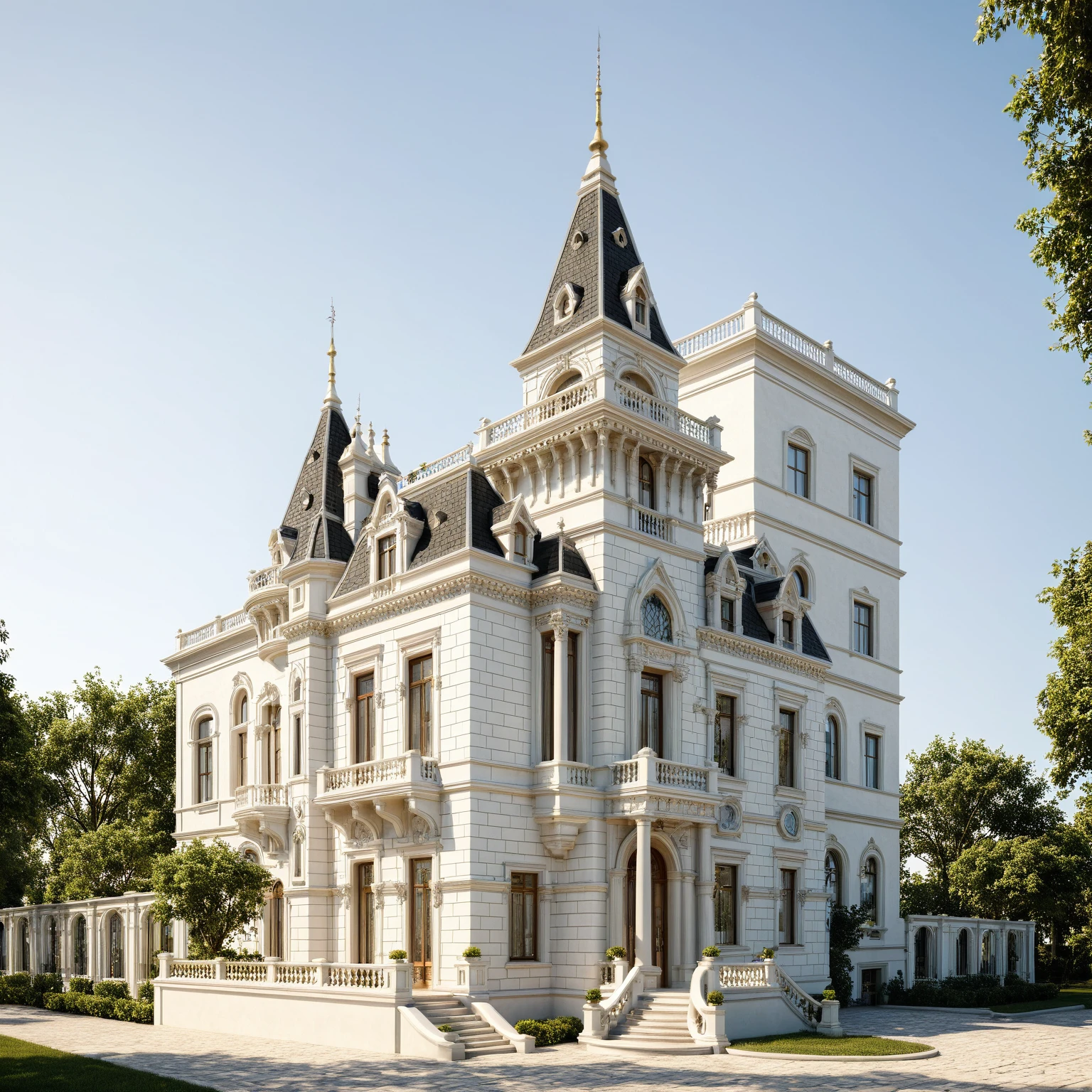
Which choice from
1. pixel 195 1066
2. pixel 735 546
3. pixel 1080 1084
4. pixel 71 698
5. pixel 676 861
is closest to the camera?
pixel 1080 1084

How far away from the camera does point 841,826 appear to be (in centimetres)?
3744

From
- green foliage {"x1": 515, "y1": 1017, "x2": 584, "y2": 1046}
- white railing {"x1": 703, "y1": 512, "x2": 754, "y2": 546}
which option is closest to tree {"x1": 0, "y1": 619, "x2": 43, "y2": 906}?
green foliage {"x1": 515, "y1": 1017, "x2": 584, "y2": 1046}

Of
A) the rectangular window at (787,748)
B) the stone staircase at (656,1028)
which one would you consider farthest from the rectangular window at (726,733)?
the stone staircase at (656,1028)

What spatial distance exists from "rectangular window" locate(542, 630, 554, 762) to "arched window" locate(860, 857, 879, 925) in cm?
1552

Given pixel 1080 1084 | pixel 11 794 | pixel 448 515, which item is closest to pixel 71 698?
pixel 11 794

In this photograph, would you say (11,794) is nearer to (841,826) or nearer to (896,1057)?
(896,1057)

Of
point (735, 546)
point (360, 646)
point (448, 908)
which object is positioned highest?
point (735, 546)

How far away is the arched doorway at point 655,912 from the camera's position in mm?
27375

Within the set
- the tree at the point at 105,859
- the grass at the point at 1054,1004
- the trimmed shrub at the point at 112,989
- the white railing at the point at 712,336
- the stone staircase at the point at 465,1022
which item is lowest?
the grass at the point at 1054,1004

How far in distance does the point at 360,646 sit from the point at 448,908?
7109 mm

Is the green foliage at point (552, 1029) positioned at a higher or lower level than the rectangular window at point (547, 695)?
lower

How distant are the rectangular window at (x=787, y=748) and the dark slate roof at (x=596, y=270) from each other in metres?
10.5

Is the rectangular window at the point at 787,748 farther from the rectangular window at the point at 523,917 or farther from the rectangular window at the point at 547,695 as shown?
the rectangular window at the point at 523,917

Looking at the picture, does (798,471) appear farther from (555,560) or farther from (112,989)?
(112,989)
